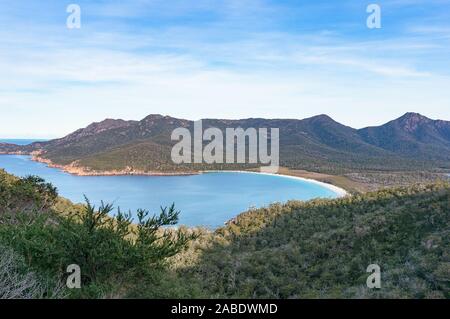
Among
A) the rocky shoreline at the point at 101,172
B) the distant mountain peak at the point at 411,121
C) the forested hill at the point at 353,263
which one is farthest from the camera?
the distant mountain peak at the point at 411,121

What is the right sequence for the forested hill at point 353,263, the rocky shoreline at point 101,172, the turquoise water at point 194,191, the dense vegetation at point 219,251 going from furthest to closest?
1. the rocky shoreline at point 101,172
2. the turquoise water at point 194,191
3. the forested hill at point 353,263
4. the dense vegetation at point 219,251

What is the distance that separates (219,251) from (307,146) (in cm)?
13981

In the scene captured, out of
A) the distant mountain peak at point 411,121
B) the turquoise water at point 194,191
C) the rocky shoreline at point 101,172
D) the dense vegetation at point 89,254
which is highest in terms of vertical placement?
the distant mountain peak at point 411,121

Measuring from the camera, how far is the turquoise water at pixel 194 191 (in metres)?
68.2

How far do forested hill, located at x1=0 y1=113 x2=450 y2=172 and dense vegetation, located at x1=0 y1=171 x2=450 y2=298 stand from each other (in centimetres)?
9282

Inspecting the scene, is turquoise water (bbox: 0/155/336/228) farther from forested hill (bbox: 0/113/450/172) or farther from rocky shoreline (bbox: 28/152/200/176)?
forested hill (bbox: 0/113/450/172)

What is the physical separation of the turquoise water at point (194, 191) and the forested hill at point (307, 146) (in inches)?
533

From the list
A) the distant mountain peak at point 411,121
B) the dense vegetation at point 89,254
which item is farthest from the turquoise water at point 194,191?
the distant mountain peak at point 411,121

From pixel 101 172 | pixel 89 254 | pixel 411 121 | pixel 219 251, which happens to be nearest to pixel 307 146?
pixel 411 121

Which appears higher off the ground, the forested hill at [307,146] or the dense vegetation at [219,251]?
the forested hill at [307,146]

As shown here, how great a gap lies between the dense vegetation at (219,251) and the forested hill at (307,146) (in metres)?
92.8

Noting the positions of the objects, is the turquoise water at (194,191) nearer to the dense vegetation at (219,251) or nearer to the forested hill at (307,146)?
the forested hill at (307,146)

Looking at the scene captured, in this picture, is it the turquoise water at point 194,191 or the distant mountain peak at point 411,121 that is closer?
the turquoise water at point 194,191

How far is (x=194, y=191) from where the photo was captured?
89562mm
